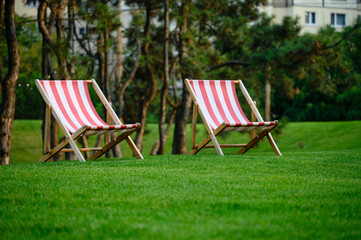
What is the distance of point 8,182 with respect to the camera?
12.7 feet

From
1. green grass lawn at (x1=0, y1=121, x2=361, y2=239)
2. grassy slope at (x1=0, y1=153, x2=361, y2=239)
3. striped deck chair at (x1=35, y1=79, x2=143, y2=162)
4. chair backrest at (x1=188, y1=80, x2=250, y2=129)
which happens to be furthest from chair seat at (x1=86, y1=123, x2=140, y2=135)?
chair backrest at (x1=188, y1=80, x2=250, y2=129)

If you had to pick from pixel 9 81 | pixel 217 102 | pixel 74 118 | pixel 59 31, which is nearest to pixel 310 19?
pixel 59 31

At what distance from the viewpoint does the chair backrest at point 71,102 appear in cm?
571

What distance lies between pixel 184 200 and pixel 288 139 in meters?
12.7

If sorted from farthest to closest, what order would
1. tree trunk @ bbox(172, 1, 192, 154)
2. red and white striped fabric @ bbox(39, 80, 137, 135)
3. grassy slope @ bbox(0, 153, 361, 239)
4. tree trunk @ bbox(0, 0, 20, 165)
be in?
1. tree trunk @ bbox(172, 1, 192, 154)
2. tree trunk @ bbox(0, 0, 20, 165)
3. red and white striped fabric @ bbox(39, 80, 137, 135)
4. grassy slope @ bbox(0, 153, 361, 239)

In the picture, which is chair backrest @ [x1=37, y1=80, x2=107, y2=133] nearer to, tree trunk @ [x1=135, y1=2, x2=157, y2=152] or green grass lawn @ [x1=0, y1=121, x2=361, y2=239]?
green grass lawn @ [x1=0, y1=121, x2=361, y2=239]

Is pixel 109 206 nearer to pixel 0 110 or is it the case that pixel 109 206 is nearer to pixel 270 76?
pixel 0 110

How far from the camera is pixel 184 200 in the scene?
313 centimetres

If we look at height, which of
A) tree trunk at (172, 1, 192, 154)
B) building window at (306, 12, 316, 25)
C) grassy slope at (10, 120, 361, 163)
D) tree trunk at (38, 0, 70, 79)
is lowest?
grassy slope at (10, 120, 361, 163)

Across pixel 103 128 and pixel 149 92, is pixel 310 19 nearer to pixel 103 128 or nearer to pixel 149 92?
pixel 149 92

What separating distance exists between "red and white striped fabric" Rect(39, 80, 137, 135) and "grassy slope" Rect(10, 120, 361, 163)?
23.1ft

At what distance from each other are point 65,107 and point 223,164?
6.39 feet

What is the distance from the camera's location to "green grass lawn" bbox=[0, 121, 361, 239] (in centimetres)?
252

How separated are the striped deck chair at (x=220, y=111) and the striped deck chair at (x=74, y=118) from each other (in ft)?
2.92
